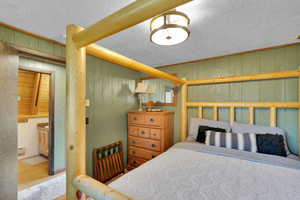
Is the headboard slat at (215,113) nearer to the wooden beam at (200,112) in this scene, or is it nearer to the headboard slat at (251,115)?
the wooden beam at (200,112)

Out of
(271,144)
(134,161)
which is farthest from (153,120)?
(271,144)

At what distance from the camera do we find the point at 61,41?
73.2 inches

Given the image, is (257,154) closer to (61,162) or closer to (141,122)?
(141,122)

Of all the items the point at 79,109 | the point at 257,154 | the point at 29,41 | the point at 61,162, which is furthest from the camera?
the point at 61,162

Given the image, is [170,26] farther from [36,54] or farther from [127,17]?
[36,54]

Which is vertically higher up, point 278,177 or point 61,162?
point 278,177

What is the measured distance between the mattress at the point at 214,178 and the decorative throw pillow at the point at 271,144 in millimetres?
112

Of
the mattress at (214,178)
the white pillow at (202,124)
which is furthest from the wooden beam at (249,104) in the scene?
the mattress at (214,178)

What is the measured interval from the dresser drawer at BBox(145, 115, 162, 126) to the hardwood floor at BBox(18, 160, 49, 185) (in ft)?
6.39

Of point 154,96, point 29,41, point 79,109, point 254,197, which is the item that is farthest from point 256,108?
point 29,41

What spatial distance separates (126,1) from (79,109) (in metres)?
0.96

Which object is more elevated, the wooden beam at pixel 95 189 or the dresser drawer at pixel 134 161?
the wooden beam at pixel 95 189

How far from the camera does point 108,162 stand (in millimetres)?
2420

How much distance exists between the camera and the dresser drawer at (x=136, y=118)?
2.58 meters
